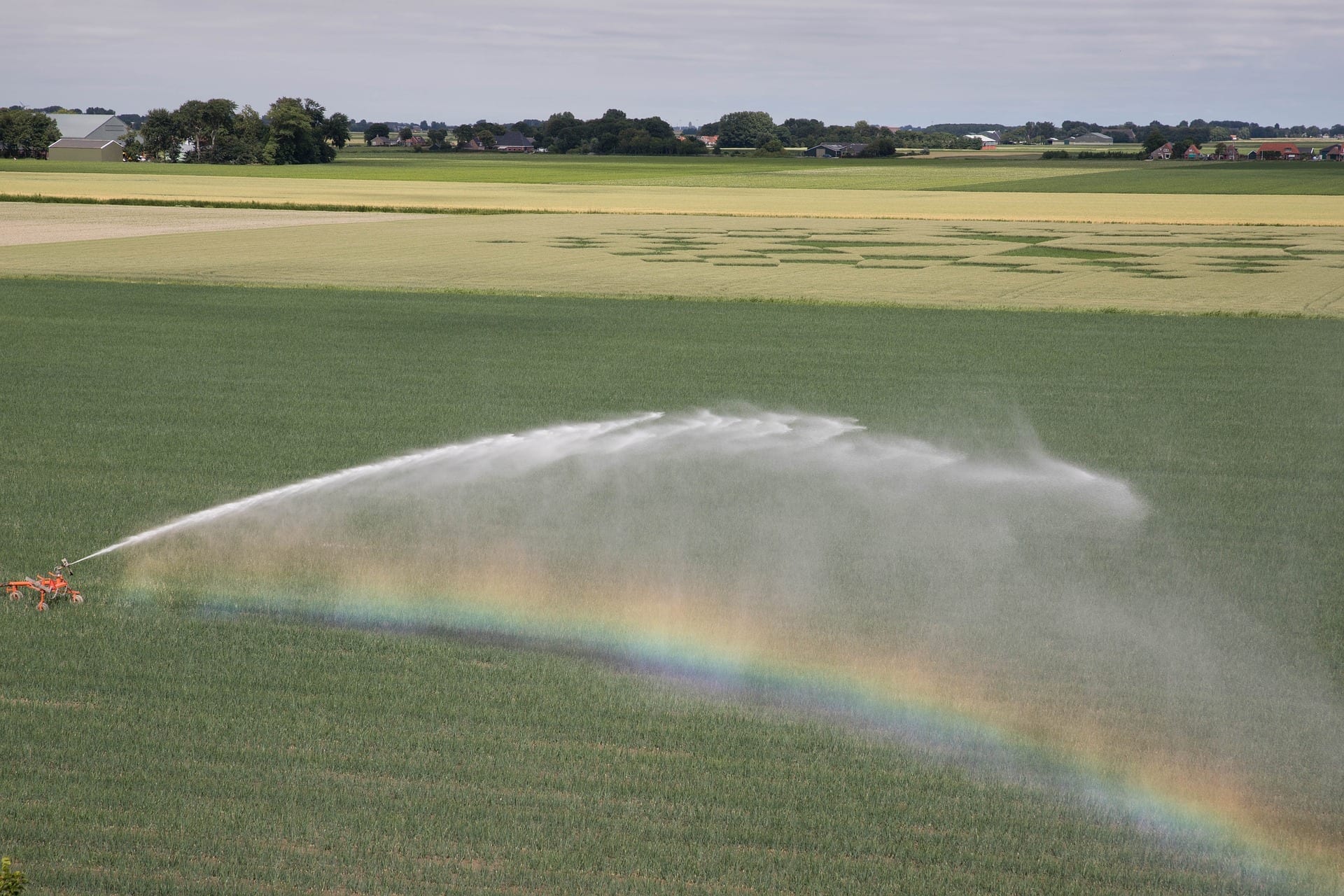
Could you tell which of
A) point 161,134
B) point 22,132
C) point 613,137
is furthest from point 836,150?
point 22,132

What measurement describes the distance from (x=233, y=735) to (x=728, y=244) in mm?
45067

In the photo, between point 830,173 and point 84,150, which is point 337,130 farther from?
point 830,173

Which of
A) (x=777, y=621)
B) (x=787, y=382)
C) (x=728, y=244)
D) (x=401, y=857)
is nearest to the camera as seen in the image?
(x=401, y=857)

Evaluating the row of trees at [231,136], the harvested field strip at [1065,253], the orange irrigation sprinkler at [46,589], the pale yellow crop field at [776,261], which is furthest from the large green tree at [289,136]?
the orange irrigation sprinkler at [46,589]

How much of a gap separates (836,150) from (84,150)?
89554 millimetres

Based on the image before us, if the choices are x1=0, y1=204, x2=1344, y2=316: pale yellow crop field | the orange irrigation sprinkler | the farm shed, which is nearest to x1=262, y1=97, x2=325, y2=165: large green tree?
the farm shed

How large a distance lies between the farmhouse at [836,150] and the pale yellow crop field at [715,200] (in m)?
75.0

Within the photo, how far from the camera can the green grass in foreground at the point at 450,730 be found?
234 inches

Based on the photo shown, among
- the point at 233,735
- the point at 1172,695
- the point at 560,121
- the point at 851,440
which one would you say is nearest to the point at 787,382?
the point at 851,440

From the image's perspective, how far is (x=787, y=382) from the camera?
65.6ft

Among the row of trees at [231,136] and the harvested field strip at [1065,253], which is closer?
the harvested field strip at [1065,253]

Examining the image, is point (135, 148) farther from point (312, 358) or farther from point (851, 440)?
point (851, 440)

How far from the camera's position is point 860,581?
10.2 metres

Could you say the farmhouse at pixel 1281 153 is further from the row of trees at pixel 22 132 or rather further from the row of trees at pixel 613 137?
the row of trees at pixel 22 132
